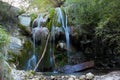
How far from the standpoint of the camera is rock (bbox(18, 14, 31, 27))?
11.0m

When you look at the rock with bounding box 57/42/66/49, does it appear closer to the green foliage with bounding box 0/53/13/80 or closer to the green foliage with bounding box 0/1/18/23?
the green foliage with bounding box 0/1/18/23

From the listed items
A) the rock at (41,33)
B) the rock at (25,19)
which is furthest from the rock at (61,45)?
the rock at (25,19)

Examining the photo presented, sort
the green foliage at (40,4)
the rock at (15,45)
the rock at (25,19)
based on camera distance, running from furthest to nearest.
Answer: the green foliage at (40,4) < the rock at (25,19) < the rock at (15,45)

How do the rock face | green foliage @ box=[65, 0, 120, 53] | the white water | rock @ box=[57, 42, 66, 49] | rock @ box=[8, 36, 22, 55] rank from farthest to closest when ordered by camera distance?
rock @ box=[57, 42, 66, 49], the white water, the rock face, rock @ box=[8, 36, 22, 55], green foliage @ box=[65, 0, 120, 53]

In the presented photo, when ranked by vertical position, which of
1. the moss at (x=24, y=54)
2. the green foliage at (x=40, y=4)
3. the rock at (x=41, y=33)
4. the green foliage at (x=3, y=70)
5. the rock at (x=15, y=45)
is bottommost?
the moss at (x=24, y=54)

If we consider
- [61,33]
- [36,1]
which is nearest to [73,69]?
[61,33]

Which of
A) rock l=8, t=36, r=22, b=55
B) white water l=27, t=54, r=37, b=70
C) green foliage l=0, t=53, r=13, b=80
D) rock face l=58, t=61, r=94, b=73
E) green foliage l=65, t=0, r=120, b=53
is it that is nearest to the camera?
green foliage l=0, t=53, r=13, b=80

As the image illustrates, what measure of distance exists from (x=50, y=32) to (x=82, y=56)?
1860mm

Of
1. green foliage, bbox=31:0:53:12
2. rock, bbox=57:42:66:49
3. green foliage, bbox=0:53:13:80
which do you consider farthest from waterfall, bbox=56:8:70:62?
green foliage, bbox=0:53:13:80

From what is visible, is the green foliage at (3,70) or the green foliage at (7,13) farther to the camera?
the green foliage at (7,13)

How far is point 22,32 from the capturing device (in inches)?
420

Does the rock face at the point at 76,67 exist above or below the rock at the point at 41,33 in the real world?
below

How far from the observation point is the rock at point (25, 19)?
36.1ft

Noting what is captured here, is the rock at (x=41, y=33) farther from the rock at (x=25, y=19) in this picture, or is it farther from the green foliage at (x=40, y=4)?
the green foliage at (x=40, y=4)
